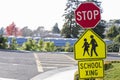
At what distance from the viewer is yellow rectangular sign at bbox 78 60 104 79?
9.34m

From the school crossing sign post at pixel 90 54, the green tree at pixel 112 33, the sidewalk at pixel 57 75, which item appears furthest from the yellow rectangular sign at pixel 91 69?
the green tree at pixel 112 33

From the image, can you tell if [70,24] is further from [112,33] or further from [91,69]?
[91,69]

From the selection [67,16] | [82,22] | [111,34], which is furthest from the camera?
[67,16]

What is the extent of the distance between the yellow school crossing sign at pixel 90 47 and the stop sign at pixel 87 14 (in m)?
0.34

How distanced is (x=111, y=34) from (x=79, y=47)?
193 ft

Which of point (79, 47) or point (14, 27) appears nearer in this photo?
point (79, 47)

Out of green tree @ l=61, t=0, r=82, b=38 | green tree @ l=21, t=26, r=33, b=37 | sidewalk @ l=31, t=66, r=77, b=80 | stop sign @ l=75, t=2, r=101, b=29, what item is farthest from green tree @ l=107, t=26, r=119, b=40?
green tree @ l=21, t=26, r=33, b=37

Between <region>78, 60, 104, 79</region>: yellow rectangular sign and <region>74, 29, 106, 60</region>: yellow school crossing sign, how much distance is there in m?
0.12

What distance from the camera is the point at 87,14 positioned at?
29.7 ft

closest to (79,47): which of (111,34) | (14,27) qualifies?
(111,34)

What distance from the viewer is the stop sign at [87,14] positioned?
9.05 m

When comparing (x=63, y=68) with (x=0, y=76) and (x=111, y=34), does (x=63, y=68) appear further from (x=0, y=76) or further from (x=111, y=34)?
(x=111, y=34)

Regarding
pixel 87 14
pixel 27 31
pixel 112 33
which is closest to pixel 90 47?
pixel 87 14

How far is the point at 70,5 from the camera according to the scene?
73.9 metres
